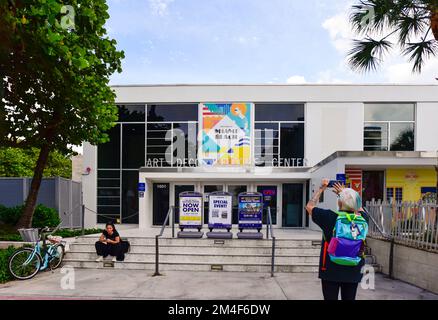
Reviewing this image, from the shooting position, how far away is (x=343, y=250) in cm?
355

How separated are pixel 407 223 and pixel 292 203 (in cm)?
873

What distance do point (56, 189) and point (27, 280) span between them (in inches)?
315

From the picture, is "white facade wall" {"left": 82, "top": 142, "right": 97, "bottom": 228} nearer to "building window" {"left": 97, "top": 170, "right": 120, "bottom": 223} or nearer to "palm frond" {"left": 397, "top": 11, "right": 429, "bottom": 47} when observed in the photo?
"building window" {"left": 97, "top": 170, "right": 120, "bottom": 223}

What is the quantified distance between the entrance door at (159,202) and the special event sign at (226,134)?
Answer: 7.57 ft

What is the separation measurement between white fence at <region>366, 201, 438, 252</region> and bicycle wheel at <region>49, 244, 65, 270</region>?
835 centimetres

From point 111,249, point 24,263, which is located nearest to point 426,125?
point 111,249

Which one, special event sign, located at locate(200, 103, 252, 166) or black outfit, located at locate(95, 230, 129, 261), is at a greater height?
special event sign, located at locate(200, 103, 252, 166)

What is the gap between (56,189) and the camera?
15.4 meters

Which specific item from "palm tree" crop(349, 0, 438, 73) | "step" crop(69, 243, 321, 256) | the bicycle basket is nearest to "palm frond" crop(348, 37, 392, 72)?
"palm tree" crop(349, 0, 438, 73)

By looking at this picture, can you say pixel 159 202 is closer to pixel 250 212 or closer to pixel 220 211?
pixel 220 211

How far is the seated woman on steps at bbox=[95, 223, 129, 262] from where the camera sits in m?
9.36

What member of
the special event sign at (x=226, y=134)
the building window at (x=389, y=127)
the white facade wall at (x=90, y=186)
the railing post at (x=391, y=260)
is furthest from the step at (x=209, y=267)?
the building window at (x=389, y=127)

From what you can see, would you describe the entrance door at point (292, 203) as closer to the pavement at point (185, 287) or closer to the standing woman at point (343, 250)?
the pavement at point (185, 287)
